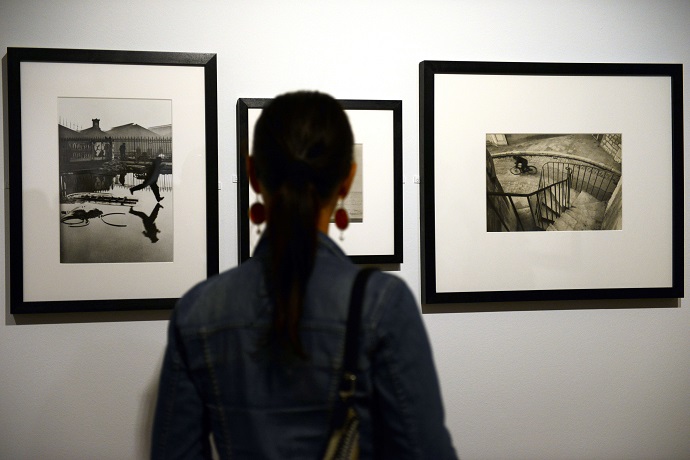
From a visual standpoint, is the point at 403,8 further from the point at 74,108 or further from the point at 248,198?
the point at 74,108

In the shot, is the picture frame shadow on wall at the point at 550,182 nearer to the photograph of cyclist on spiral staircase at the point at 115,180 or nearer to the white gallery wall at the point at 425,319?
the white gallery wall at the point at 425,319

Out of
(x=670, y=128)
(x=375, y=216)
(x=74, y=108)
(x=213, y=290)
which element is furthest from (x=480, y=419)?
(x=74, y=108)

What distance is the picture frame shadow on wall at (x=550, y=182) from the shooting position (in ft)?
5.69

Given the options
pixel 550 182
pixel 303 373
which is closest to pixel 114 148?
pixel 303 373

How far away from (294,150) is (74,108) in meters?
1.05

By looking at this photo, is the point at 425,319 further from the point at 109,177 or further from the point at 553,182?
the point at 109,177

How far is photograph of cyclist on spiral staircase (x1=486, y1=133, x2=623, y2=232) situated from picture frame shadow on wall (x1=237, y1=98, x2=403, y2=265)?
0.28m

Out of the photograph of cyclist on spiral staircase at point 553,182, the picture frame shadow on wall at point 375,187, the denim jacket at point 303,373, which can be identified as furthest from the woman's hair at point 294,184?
the photograph of cyclist on spiral staircase at point 553,182

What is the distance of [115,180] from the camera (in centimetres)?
162

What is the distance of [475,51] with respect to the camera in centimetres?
177

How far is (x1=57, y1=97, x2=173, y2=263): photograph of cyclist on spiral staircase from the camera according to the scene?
160 centimetres

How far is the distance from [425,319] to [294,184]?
1.04 metres

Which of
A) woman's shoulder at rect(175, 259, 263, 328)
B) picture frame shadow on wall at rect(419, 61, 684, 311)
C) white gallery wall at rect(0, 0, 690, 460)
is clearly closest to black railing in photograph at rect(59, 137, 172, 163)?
white gallery wall at rect(0, 0, 690, 460)

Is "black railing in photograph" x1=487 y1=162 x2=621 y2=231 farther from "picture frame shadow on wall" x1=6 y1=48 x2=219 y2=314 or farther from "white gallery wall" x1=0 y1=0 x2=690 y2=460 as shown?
"picture frame shadow on wall" x1=6 y1=48 x2=219 y2=314
